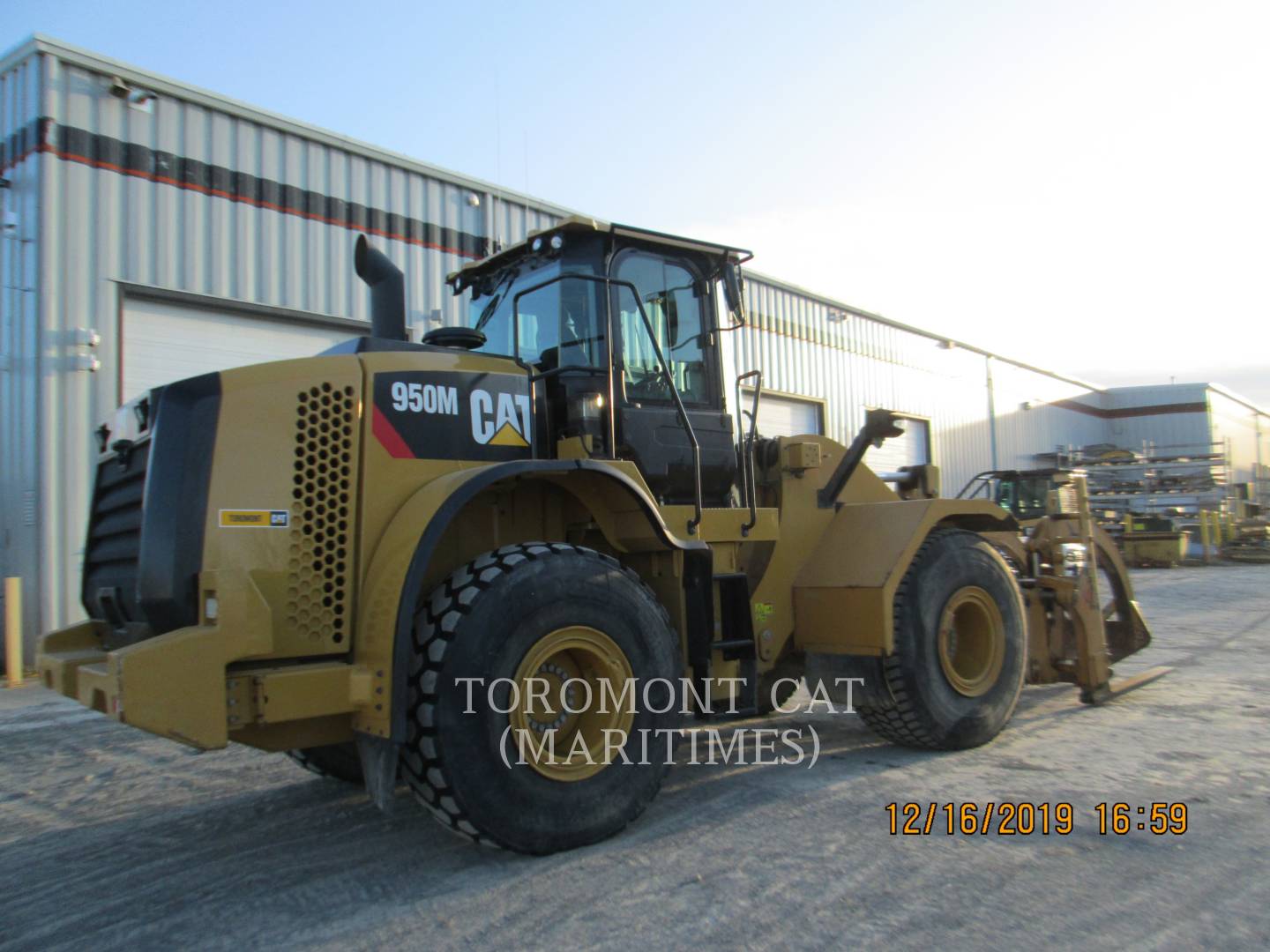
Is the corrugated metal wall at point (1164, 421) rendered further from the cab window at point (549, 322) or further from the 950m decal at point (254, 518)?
the 950m decal at point (254, 518)

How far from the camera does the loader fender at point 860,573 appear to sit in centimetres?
495

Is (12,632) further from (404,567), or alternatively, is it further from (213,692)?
(404,567)

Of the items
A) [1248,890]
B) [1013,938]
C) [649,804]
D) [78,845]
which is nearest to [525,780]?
[649,804]

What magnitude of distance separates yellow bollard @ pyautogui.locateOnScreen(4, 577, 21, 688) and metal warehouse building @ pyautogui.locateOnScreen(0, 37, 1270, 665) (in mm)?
314

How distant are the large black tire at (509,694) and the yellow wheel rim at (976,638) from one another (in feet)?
7.74

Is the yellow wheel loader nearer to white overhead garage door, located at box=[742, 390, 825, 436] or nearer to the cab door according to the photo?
the cab door

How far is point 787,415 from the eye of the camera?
1772 cm

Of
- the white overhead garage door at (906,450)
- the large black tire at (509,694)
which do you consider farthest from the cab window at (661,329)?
the white overhead garage door at (906,450)

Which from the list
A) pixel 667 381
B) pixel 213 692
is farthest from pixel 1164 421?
pixel 213 692

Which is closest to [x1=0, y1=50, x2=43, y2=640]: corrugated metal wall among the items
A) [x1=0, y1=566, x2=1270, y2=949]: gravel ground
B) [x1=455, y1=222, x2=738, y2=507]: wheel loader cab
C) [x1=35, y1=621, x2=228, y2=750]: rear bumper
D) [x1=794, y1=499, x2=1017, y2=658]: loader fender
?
[x1=0, y1=566, x2=1270, y2=949]: gravel ground

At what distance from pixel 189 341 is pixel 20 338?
4.99 feet

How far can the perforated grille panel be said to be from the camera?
3.38 m

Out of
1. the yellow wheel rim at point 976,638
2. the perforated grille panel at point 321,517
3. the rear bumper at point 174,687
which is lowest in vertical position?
the yellow wheel rim at point 976,638

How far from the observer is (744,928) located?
2910mm
